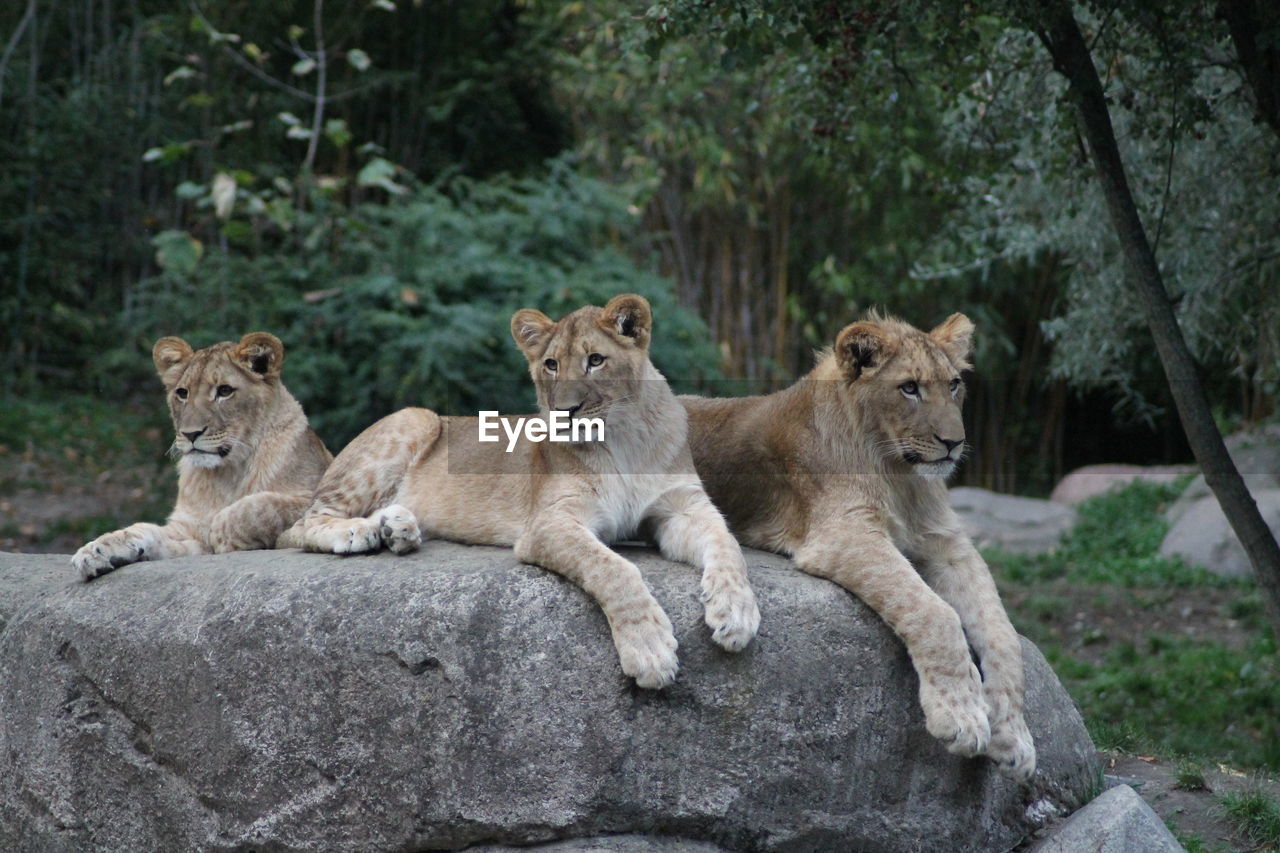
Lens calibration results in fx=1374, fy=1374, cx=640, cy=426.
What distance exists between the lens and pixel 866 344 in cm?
503

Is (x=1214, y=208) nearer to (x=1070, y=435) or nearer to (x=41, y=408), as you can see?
(x=1070, y=435)

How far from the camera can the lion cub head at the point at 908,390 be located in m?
4.87

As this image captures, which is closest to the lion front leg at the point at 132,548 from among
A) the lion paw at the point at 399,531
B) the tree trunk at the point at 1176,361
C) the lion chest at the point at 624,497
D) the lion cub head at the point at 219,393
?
the lion cub head at the point at 219,393

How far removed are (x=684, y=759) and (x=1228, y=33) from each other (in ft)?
14.0

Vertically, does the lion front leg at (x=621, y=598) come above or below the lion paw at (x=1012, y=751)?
above

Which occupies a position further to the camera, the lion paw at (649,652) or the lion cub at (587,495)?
the lion cub at (587,495)

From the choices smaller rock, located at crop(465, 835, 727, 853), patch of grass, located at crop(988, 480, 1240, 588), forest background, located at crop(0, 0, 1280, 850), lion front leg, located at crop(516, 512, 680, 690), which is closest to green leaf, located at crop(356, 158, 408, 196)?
forest background, located at crop(0, 0, 1280, 850)

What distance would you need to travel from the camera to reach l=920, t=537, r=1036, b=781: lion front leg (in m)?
4.50

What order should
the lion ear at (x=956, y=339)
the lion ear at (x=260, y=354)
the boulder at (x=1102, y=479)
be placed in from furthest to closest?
1. the boulder at (x=1102, y=479)
2. the lion ear at (x=260, y=354)
3. the lion ear at (x=956, y=339)

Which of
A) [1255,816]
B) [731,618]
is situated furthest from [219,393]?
[1255,816]

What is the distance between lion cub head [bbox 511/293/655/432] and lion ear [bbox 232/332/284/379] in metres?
1.33

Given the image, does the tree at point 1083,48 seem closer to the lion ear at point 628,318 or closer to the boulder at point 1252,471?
the lion ear at point 628,318

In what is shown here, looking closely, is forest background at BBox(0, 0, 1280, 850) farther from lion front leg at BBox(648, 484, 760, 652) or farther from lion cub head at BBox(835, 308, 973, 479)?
lion front leg at BBox(648, 484, 760, 652)

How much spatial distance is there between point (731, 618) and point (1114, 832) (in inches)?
61.1
